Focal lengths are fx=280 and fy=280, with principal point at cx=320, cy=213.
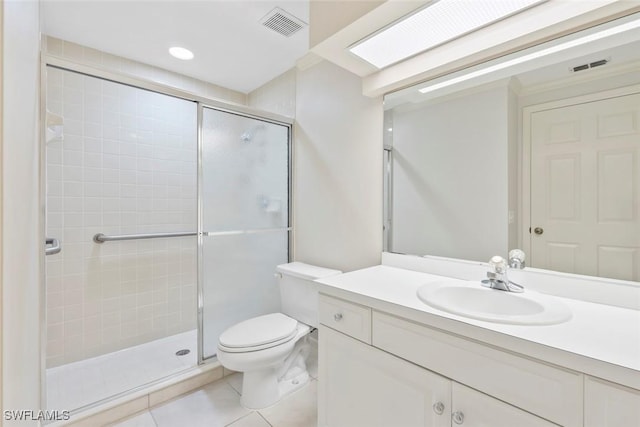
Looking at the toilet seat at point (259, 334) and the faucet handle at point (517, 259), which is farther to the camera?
the toilet seat at point (259, 334)

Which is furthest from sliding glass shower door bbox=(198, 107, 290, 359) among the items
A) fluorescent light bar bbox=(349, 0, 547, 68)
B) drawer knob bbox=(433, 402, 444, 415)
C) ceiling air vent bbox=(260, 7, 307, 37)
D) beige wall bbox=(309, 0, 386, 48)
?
drawer knob bbox=(433, 402, 444, 415)

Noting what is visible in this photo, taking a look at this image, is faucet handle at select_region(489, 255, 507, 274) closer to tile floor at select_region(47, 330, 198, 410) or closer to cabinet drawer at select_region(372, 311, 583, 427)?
cabinet drawer at select_region(372, 311, 583, 427)

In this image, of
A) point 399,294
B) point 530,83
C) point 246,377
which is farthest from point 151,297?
point 530,83

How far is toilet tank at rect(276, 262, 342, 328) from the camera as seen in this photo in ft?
5.95

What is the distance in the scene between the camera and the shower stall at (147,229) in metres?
1.85

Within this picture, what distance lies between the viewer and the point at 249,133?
205 centimetres

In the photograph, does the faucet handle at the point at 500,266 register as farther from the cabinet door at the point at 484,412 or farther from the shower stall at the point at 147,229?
the shower stall at the point at 147,229

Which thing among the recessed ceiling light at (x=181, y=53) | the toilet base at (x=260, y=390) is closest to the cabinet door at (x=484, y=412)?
the toilet base at (x=260, y=390)

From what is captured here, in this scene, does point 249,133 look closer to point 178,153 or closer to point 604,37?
point 178,153

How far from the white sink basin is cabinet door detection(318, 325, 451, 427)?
0.24 metres

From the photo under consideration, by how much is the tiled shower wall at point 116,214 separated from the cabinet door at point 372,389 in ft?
5.75

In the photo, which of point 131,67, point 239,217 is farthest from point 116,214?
point 131,67

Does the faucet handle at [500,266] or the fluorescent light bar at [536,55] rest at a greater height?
the fluorescent light bar at [536,55]

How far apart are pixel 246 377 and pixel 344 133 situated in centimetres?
163
